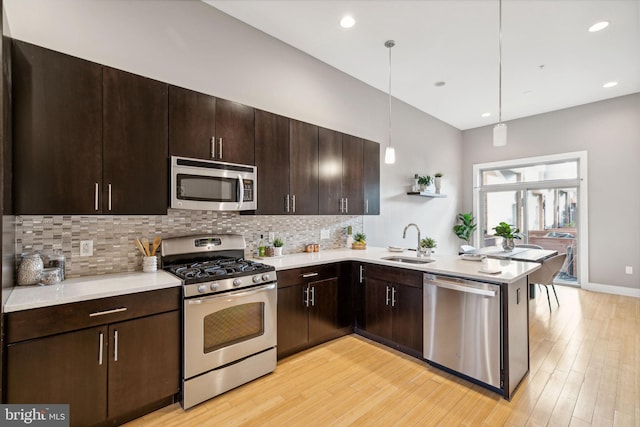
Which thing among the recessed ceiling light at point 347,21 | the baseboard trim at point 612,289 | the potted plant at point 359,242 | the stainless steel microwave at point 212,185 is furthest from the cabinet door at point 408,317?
the baseboard trim at point 612,289

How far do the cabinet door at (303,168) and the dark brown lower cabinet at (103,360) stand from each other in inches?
60.8

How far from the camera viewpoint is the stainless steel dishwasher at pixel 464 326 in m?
2.22

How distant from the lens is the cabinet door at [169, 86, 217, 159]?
2311 mm

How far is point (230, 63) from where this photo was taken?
9.97 feet

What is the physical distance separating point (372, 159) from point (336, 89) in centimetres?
112

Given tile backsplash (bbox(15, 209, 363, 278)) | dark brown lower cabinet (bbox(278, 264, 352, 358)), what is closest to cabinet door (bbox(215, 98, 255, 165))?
tile backsplash (bbox(15, 209, 363, 278))

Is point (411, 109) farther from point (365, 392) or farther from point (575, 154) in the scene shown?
point (365, 392)

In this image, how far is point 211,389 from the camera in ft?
7.04

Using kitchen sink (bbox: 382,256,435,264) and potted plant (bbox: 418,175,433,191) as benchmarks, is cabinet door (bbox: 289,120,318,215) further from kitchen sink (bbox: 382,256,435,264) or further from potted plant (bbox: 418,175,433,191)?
potted plant (bbox: 418,175,433,191)

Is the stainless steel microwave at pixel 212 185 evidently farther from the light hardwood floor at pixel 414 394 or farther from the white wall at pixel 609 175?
the white wall at pixel 609 175

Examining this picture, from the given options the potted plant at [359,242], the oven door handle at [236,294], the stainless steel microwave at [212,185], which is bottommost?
the oven door handle at [236,294]

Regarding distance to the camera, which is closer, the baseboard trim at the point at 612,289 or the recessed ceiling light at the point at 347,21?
the recessed ceiling light at the point at 347,21

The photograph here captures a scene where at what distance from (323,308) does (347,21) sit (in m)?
3.01

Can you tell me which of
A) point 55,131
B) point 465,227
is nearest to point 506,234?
point 465,227
